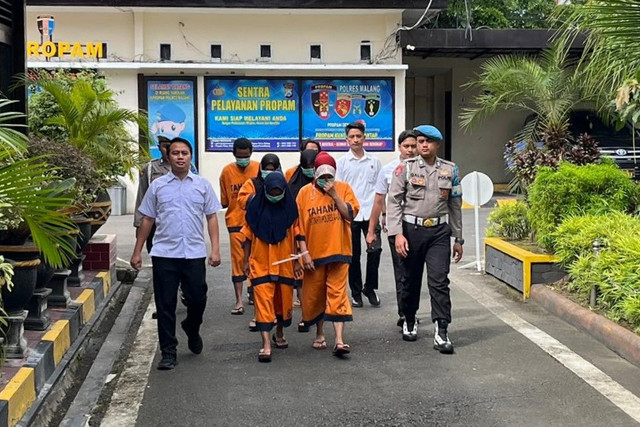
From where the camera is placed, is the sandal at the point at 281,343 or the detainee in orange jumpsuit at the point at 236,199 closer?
the sandal at the point at 281,343

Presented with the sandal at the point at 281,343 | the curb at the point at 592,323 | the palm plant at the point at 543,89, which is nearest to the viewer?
the curb at the point at 592,323

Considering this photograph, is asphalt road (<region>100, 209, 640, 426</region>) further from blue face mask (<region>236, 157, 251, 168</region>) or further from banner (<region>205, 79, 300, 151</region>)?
banner (<region>205, 79, 300, 151</region>)

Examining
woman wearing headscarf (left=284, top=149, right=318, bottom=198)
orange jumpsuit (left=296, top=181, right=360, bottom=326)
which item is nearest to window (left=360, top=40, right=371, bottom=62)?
woman wearing headscarf (left=284, top=149, right=318, bottom=198)

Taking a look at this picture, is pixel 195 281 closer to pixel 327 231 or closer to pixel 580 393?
pixel 327 231

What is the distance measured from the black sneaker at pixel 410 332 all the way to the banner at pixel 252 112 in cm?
1192

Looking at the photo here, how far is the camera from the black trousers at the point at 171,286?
6.30 m

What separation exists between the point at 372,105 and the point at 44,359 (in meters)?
14.1

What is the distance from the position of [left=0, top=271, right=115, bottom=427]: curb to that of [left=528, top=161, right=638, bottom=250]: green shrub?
15.7 ft

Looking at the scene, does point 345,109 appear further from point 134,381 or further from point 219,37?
point 134,381

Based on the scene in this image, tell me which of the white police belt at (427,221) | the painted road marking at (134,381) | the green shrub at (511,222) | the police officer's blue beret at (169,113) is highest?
the police officer's blue beret at (169,113)

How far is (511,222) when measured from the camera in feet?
33.6

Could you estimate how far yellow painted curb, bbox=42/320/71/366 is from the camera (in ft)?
20.1

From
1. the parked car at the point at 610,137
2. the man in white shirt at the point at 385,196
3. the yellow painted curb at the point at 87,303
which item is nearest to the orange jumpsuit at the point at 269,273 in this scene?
the man in white shirt at the point at 385,196

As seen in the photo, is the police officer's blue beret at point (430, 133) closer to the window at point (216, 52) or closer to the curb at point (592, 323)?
the curb at point (592, 323)
